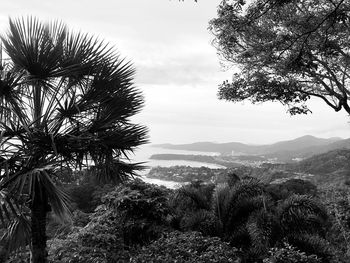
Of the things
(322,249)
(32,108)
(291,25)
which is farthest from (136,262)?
(291,25)

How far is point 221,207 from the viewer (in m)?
10.1

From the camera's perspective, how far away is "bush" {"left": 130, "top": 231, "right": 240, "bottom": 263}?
19.6ft

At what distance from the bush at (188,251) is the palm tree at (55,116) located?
160cm

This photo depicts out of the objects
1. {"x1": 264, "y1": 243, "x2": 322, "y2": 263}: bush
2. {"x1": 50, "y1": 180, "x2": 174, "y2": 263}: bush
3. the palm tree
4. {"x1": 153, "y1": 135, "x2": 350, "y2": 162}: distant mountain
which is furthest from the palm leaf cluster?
→ {"x1": 153, "y1": 135, "x2": 350, "y2": 162}: distant mountain

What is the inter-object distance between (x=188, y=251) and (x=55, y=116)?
3.23m

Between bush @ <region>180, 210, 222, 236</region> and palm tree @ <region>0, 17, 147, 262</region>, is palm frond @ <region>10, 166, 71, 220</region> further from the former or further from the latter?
bush @ <region>180, 210, 222, 236</region>

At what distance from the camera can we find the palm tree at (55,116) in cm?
505

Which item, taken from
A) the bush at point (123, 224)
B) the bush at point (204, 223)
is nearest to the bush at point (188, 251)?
the bush at point (123, 224)

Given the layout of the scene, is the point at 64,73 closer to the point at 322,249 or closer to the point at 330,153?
the point at 322,249

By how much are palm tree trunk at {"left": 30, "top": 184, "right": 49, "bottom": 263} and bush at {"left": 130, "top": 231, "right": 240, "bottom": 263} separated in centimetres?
159

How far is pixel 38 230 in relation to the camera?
5527 mm

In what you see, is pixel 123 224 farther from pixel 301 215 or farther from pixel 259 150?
pixel 259 150

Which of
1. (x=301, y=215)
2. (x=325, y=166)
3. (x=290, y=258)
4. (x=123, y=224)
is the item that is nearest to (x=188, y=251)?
(x=290, y=258)

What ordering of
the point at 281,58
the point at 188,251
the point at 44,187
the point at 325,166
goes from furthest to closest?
1. the point at 325,166
2. the point at 281,58
3. the point at 188,251
4. the point at 44,187
